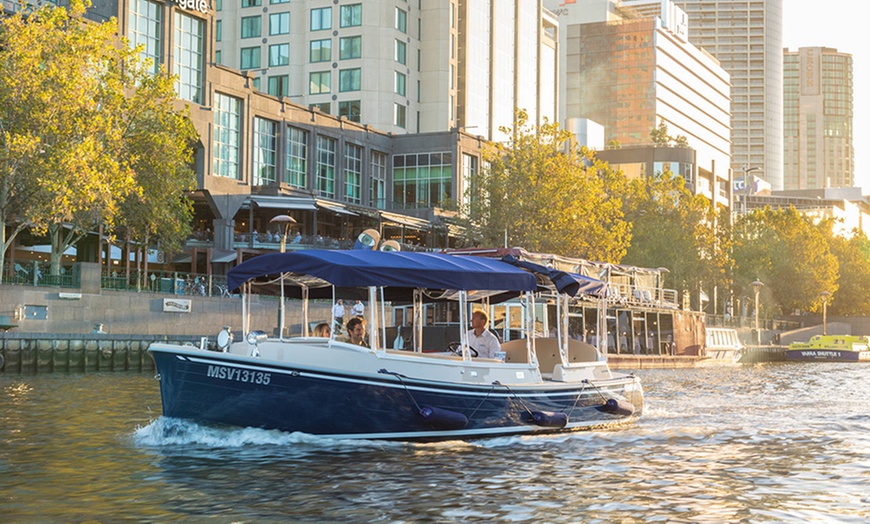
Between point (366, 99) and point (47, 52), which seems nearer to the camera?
point (47, 52)

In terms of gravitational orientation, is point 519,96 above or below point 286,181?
above

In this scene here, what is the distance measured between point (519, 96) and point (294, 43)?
27.0m

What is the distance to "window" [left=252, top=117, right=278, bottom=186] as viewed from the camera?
77438 millimetres

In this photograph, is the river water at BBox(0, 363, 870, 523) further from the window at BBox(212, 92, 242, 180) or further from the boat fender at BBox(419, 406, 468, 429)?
the window at BBox(212, 92, 242, 180)

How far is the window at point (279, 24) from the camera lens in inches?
3942

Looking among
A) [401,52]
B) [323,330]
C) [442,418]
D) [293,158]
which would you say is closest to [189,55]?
[293,158]

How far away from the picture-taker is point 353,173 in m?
88.1

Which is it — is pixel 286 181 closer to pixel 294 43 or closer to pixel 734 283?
pixel 294 43

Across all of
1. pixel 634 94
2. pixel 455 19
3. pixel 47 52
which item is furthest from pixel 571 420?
pixel 634 94

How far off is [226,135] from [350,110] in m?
25.2

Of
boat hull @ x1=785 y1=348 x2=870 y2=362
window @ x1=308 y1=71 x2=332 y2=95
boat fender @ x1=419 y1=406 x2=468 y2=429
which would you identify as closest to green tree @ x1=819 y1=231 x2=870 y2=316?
boat hull @ x1=785 y1=348 x2=870 y2=362

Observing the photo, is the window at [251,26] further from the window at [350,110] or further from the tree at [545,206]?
the tree at [545,206]

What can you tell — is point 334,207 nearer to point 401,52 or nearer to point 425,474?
point 401,52

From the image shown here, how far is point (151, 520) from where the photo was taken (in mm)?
12055
